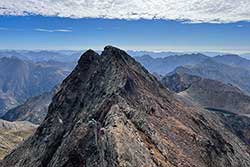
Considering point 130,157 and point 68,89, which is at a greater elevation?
point 130,157

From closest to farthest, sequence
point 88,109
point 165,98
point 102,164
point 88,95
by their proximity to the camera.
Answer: point 102,164
point 88,109
point 88,95
point 165,98

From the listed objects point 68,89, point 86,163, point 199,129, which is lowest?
point 199,129

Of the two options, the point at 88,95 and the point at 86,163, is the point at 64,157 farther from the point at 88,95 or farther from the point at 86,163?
the point at 88,95

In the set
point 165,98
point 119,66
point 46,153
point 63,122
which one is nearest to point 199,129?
point 165,98

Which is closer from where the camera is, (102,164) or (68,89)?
(102,164)

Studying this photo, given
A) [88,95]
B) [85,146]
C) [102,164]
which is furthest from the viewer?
[88,95]

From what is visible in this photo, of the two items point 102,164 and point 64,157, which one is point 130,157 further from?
point 64,157
